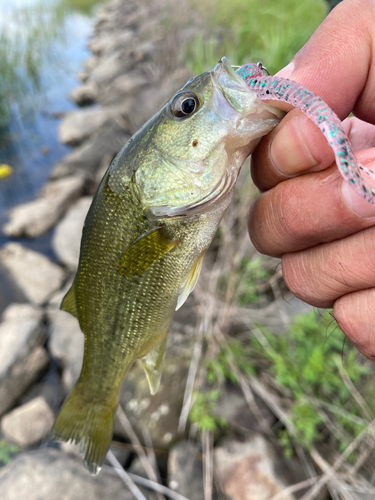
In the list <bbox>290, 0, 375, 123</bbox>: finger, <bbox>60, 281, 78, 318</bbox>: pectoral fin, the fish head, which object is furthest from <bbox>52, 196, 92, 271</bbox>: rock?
<bbox>290, 0, 375, 123</bbox>: finger

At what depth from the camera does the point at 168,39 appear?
6.23m

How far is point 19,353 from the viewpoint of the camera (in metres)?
3.65

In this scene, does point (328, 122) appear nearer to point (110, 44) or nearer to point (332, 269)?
point (332, 269)

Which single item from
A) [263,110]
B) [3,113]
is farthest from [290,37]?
[3,113]

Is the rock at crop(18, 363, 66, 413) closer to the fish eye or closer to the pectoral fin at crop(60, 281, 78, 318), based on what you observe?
the pectoral fin at crop(60, 281, 78, 318)

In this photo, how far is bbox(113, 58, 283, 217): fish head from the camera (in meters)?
1.19

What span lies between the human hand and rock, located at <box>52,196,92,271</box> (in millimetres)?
4134

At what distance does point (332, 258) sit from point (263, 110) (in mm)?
682

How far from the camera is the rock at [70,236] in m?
4.99

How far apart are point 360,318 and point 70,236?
4778mm

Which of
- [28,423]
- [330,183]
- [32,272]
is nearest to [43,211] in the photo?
[32,272]

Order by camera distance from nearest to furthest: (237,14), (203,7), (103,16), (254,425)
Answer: (254,425)
(237,14)
(203,7)
(103,16)

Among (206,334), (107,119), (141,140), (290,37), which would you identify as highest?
(141,140)

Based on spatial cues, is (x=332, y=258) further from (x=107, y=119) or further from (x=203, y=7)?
(x=203, y=7)
